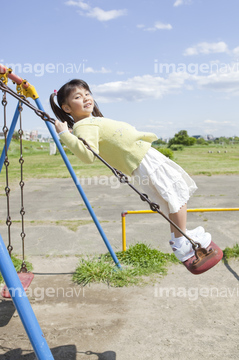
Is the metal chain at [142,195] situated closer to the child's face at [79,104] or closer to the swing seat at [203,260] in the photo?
the swing seat at [203,260]

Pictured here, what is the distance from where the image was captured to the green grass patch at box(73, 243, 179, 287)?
3842mm

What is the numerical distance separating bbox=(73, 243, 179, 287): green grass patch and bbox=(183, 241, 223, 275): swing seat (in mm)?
1764

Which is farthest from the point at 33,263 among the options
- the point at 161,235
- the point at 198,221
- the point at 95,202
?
the point at 95,202

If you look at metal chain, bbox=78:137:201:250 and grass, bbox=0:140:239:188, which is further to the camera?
grass, bbox=0:140:239:188

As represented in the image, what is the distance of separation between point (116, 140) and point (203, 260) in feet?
3.00

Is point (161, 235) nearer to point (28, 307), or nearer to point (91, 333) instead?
point (91, 333)

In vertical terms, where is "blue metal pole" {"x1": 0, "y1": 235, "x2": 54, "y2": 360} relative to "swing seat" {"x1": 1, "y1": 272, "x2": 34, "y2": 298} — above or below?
above

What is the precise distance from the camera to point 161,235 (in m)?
5.47

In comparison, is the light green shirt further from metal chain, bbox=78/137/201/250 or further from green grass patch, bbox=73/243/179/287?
green grass patch, bbox=73/243/179/287

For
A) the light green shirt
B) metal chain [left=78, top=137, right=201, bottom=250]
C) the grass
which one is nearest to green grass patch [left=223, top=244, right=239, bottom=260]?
metal chain [left=78, top=137, right=201, bottom=250]

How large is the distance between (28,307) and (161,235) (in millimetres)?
3964

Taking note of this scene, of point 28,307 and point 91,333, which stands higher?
point 28,307

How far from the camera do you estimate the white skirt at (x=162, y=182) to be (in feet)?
6.93

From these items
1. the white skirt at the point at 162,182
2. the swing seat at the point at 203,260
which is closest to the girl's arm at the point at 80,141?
the white skirt at the point at 162,182
